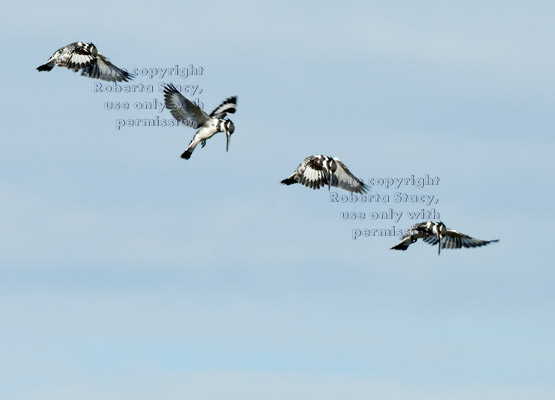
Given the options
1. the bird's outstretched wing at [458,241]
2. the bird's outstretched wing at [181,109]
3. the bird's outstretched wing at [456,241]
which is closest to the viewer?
the bird's outstretched wing at [181,109]

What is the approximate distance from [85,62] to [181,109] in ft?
29.4

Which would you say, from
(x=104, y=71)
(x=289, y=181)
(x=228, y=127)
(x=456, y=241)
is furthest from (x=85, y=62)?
(x=456, y=241)

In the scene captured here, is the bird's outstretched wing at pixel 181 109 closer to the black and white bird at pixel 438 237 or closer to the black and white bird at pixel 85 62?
the black and white bird at pixel 85 62

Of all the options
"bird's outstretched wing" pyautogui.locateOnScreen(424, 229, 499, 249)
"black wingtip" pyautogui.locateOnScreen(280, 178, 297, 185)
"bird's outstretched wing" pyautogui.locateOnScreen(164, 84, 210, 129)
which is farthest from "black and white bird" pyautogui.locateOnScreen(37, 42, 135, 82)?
"bird's outstretched wing" pyautogui.locateOnScreen(424, 229, 499, 249)

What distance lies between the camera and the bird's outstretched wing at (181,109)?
8794 centimetres

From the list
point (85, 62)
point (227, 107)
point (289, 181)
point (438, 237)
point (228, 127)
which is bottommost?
point (438, 237)

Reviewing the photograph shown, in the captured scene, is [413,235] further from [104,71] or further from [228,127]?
[104,71]

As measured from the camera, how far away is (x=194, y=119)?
88625 mm

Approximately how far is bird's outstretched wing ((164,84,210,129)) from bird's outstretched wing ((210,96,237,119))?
5395mm

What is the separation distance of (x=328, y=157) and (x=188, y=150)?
7.96m

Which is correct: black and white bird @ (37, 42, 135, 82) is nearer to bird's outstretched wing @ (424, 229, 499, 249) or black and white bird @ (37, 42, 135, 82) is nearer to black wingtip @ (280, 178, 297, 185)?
black wingtip @ (280, 178, 297, 185)

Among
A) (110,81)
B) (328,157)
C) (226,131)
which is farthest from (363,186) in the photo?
(110,81)

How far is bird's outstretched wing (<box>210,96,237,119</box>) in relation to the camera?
310 ft

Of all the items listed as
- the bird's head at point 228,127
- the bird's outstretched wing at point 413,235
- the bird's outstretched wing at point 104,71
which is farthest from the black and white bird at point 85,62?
the bird's outstretched wing at point 413,235
